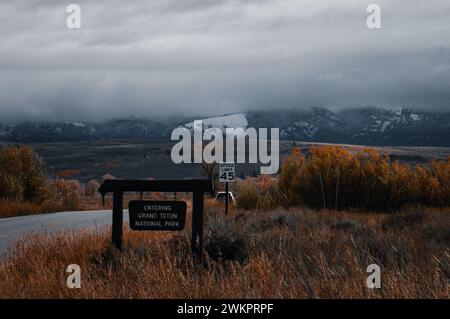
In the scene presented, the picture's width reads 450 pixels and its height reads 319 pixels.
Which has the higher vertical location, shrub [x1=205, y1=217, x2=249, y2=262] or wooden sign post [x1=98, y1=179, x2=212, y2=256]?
wooden sign post [x1=98, y1=179, x2=212, y2=256]

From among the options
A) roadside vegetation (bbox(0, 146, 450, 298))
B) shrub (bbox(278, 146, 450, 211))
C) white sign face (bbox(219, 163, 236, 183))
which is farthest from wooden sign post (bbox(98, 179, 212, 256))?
white sign face (bbox(219, 163, 236, 183))

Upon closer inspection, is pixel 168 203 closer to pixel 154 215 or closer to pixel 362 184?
pixel 154 215

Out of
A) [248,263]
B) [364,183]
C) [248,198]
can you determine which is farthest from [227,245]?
[248,198]

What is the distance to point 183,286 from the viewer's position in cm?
845

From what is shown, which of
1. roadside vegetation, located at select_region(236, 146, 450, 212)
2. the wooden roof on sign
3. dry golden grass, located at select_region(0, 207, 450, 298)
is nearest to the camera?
dry golden grass, located at select_region(0, 207, 450, 298)

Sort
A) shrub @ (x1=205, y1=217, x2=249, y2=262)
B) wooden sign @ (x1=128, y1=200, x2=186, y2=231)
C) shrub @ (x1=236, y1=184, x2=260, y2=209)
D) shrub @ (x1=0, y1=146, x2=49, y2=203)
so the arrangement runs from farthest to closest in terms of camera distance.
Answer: shrub @ (x1=0, y1=146, x2=49, y2=203) < shrub @ (x1=236, y1=184, x2=260, y2=209) < shrub @ (x1=205, y1=217, x2=249, y2=262) < wooden sign @ (x1=128, y1=200, x2=186, y2=231)

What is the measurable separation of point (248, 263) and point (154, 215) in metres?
1.80

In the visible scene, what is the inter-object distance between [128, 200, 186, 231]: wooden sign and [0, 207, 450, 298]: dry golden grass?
1.67 ft

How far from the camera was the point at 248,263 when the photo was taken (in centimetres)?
1044

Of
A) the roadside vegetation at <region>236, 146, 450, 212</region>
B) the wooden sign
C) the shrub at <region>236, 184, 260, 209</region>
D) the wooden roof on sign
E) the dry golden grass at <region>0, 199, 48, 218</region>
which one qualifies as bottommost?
the dry golden grass at <region>0, 199, 48, 218</region>

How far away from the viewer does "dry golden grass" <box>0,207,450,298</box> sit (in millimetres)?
8141

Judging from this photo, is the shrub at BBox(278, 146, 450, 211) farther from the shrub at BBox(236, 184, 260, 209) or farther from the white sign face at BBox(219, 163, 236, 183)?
the shrub at BBox(236, 184, 260, 209)

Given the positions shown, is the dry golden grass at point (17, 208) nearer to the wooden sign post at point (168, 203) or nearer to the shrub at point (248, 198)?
the shrub at point (248, 198)
